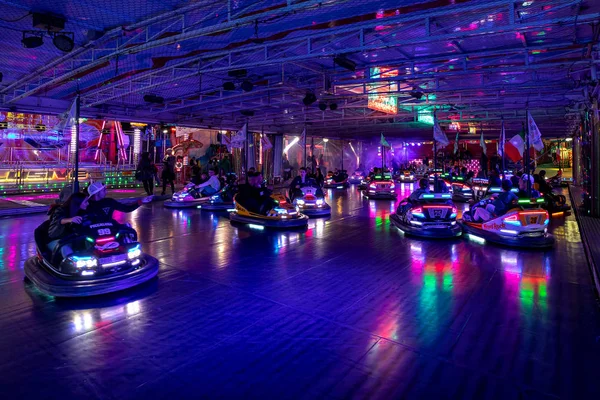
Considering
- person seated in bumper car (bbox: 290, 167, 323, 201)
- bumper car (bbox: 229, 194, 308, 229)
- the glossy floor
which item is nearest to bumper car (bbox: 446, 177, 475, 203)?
person seated in bumper car (bbox: 290, 167, 323, 201)

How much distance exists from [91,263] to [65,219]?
506mm

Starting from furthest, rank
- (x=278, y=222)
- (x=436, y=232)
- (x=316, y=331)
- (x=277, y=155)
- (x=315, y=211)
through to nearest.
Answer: (x=277, y=155) < (x=315, y=211) < (x=278, y=222) < (x=436, y=232) < (x=316, y=331)

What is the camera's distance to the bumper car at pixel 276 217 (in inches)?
285

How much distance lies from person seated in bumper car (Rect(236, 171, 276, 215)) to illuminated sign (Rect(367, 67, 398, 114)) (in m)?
3.41

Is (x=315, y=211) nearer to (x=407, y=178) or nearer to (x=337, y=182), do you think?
(x=337, y=182)

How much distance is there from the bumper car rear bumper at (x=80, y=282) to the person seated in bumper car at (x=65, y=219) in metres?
0.26

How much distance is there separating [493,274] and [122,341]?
11.8 feet

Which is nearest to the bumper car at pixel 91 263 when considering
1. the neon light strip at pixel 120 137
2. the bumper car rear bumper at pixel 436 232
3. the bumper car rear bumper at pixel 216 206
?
the bumper car rear bumper at pixel 436 232

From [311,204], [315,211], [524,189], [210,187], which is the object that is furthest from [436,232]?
[210,187]

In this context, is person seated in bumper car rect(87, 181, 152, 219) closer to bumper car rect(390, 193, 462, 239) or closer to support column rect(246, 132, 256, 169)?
bumper car rect(390, 193, 462, 239)

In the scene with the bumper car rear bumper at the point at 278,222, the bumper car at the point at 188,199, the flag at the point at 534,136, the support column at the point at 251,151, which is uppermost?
the support column at the point at 251,151

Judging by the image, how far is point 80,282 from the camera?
3492 millimetres

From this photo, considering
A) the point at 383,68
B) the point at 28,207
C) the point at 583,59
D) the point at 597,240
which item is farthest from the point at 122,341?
the point at 28,207

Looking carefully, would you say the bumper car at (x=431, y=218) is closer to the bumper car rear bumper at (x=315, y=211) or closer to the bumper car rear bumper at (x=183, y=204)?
the bumper car rear bumper at (x=315, y=211)
